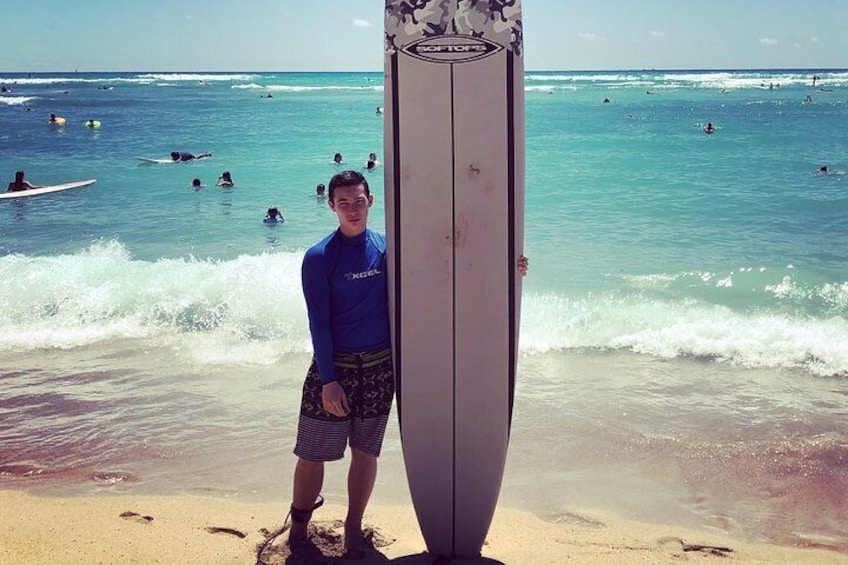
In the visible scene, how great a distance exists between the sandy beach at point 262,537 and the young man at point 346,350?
0.42m

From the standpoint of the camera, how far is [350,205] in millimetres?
2537

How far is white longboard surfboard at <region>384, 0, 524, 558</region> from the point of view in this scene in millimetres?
2775

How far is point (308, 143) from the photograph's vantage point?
78.4 feet

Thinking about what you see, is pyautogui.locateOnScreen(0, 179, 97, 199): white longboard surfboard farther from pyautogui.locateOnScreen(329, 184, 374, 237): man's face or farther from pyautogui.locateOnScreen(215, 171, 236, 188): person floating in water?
pyautogui.locateOnScreen(329, 184, 374, 237): man's face

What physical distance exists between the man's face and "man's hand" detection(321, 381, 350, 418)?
1.75ft

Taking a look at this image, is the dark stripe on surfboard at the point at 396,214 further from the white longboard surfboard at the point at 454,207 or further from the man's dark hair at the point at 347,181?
the man's dark hair at the point at 347,181

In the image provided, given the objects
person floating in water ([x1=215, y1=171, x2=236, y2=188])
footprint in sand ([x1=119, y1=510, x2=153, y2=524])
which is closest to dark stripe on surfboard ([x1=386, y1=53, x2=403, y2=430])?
footprint in sand ([x1=119, y1=510, x2=153, y2=524])

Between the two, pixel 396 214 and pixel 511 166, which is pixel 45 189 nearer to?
pixel 396 214

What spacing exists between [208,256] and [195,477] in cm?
646

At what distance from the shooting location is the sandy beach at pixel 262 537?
2967 millimetres

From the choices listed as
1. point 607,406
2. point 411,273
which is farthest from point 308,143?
point 411,273

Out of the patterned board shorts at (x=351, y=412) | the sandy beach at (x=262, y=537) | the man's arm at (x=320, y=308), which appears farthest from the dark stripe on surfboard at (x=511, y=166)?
the sandy beach at (x=262, y=537)

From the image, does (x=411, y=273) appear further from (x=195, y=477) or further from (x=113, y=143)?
(x=113, y=143)

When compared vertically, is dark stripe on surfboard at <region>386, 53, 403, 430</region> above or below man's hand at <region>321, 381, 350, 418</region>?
above
